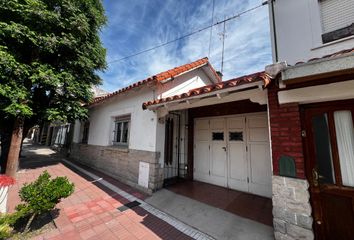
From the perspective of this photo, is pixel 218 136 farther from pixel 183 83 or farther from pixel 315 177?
pixel 315 177

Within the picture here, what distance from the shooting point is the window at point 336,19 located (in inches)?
153

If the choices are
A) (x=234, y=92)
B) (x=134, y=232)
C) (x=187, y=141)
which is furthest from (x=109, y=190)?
(x=234, y=92)

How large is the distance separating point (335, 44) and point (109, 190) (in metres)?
8.17

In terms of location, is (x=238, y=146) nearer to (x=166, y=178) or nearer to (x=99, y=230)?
(x=166, y=178)

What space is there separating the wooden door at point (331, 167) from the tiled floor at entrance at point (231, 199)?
44.6 inches

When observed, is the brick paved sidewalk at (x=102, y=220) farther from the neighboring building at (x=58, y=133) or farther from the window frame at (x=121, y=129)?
the neighboring building at (x=58, y=133)

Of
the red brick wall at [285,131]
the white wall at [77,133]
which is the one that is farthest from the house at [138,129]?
the red brick wall at [285,131]

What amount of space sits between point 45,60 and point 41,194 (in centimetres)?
694

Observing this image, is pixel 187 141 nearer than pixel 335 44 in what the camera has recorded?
No

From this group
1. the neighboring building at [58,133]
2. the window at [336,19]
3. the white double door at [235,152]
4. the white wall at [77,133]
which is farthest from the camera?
the neighboring building at [58,133]

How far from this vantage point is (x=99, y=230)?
357 centimetres

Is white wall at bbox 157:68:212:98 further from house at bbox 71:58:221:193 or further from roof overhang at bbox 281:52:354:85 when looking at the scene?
roof overhang at bbox 281:52:354:85

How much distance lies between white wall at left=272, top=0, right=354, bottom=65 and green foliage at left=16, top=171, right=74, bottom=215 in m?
6.95

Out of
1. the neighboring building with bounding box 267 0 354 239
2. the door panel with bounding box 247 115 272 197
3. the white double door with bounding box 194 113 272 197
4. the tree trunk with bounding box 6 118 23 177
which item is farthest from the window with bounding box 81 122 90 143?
the neighboring building with bounding box 267 0 354 239
